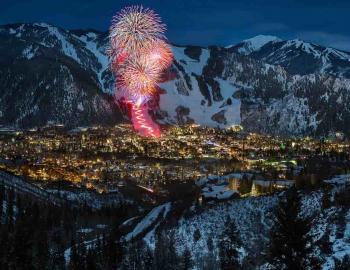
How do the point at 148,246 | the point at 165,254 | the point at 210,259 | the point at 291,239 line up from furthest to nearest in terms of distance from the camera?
the point at 148,246
the point at 165,254
the point at 210,259
the point at 291,239

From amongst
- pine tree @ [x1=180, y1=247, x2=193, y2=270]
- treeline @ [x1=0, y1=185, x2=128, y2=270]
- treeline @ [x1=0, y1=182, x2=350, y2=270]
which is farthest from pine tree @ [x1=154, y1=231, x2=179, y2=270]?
treeline @ [x1=0, y1=185, x2=128, y2=270]

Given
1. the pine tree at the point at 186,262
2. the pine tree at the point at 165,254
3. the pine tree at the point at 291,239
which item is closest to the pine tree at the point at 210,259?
the pine tree at the point at 186,262

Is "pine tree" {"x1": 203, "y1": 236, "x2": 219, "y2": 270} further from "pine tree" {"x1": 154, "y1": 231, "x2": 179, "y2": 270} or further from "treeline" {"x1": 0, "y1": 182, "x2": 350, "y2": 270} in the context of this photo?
"pine tree" {"x1": 154, "y1": 231, "x2": 179, "y2": 270}

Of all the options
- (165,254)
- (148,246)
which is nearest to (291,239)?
(165,254)

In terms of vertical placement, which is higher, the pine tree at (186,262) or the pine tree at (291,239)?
the pine tree at (291,239)

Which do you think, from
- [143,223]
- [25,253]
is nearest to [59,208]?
[143,223]

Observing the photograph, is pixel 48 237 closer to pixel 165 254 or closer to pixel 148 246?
pixel 148 246

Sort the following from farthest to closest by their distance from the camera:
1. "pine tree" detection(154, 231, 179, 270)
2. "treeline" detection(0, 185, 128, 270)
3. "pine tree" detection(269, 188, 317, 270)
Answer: "pine tree" detection(154, 231, 179, 270), "treeline" detection(0, 185, 128, 270), "pine tree" detection(269, 188, 317, 270)

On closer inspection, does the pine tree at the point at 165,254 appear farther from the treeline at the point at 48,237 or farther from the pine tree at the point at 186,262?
the treeline at the point at 48,237
